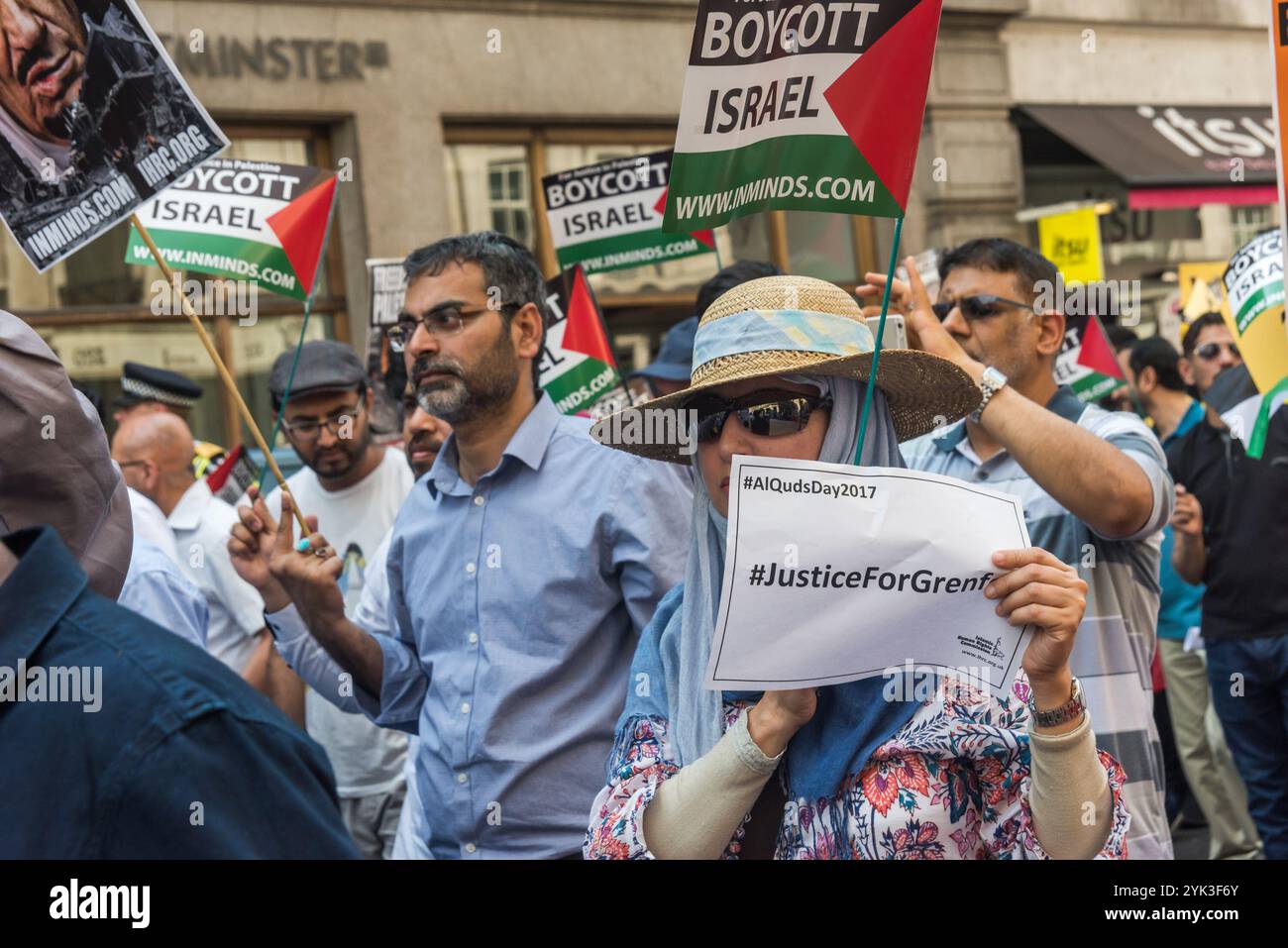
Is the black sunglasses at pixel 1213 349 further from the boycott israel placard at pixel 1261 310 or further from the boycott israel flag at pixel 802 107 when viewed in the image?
the boycott israel flag at pixel 802 107

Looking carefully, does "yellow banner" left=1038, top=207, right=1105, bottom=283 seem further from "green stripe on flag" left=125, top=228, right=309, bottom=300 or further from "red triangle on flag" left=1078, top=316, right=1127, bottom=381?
"green stripe on flag" left=125, top=228, right=309, bottom=300

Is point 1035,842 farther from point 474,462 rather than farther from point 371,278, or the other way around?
point 371,278

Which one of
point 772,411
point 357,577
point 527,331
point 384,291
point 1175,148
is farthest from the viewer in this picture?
point 1175,148

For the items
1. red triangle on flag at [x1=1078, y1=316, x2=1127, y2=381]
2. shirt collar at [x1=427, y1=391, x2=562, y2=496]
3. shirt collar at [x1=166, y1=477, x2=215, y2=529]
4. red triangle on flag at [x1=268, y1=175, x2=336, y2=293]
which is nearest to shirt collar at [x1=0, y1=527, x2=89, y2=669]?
shirt collar at [x1=427, y1=391, x2=562, y2=496]

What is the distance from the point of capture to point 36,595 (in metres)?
1.63

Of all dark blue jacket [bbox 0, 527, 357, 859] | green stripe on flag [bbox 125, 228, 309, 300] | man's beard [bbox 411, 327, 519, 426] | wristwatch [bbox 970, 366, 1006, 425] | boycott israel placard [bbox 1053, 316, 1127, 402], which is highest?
green stripe on flag [bbox 125, 228, 309, 300]

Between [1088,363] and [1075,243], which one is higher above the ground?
[1075,243]

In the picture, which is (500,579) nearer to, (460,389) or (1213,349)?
(460,389)

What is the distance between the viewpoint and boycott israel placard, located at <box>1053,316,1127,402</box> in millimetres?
7059

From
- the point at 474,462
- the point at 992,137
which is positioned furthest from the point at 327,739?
the point at 992,137

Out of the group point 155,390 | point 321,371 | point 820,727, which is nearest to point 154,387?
point 155,390

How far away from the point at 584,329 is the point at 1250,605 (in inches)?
108

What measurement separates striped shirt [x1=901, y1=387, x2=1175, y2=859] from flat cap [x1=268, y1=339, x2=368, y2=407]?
2.49 meters
